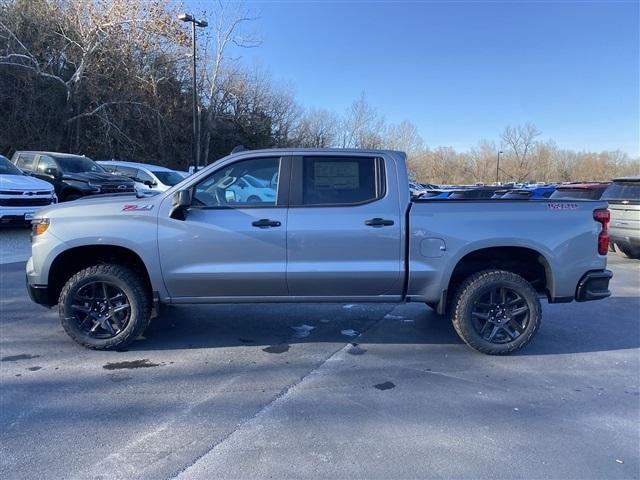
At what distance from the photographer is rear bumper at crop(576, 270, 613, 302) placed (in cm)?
471

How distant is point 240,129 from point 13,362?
37576 mm

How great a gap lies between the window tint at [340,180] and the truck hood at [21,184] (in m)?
9.44

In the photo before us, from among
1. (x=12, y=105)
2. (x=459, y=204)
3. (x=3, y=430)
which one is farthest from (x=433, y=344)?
(x=12, y=105)

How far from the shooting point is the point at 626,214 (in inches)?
400

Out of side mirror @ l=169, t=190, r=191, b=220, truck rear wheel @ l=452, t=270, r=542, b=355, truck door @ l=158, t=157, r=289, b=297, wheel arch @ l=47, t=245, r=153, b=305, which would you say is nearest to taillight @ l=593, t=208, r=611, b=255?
truck rear wheel @ l=452, t=270, r=542, b=355

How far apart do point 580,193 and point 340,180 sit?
11482mm

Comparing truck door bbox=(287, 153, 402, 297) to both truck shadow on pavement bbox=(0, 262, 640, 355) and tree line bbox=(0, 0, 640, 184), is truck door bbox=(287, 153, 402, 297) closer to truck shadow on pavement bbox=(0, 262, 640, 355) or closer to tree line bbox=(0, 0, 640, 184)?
truck shadow on pavement bbox=(0, 262, 640, 355)

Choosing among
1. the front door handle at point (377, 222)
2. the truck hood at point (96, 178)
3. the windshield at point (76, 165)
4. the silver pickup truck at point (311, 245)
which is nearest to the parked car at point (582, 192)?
the silver pickup truck at point (311, 245)

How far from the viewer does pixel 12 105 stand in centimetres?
2481

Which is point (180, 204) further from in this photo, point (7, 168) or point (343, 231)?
point (7, 168)

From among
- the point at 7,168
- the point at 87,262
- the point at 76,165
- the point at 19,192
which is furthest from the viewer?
the point at 76,165

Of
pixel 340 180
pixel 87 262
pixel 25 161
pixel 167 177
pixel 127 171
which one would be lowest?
pixel 87 262

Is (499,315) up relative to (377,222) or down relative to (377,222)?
down

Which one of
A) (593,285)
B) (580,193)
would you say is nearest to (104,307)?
(593,285)
